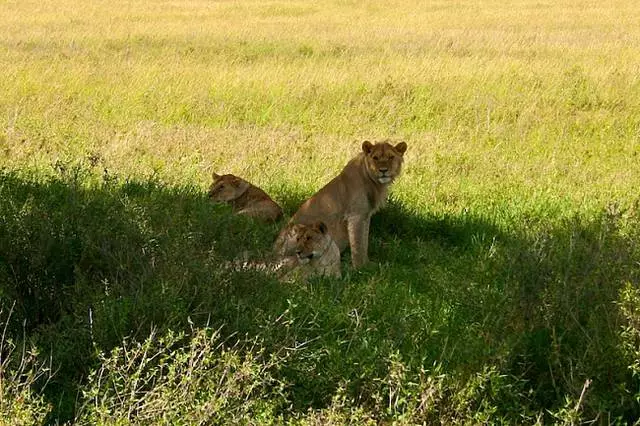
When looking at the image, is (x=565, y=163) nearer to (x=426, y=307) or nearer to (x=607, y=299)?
(x=426, y=307)

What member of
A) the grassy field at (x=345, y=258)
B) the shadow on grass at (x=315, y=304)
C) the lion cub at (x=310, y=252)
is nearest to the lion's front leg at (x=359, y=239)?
the grassy field at (x=345, y=258)

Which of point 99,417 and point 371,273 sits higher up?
point 99,417

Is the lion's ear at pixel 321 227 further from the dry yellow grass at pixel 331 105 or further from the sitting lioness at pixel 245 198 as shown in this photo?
the dry yellow grass at pixel 331 105

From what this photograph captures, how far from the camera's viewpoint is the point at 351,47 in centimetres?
2209

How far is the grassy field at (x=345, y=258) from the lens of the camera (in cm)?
481

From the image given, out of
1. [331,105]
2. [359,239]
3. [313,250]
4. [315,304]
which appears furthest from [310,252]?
[331,105]

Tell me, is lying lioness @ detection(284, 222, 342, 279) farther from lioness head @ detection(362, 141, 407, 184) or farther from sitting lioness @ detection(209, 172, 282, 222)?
sitting lioness @ detection(209, 172, 282, 222)

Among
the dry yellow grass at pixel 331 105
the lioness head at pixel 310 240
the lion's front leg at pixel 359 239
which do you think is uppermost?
the lioness head at pixel 310 240

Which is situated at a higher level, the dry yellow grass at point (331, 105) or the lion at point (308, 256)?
the lion at point (308, 256)

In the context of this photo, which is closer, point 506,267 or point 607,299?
point 607,299

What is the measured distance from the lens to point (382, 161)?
8141 mm

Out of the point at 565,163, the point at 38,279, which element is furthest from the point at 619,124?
the point at 38,279

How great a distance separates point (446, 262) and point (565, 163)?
383cm

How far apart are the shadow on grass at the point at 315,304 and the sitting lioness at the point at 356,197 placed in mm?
1137
